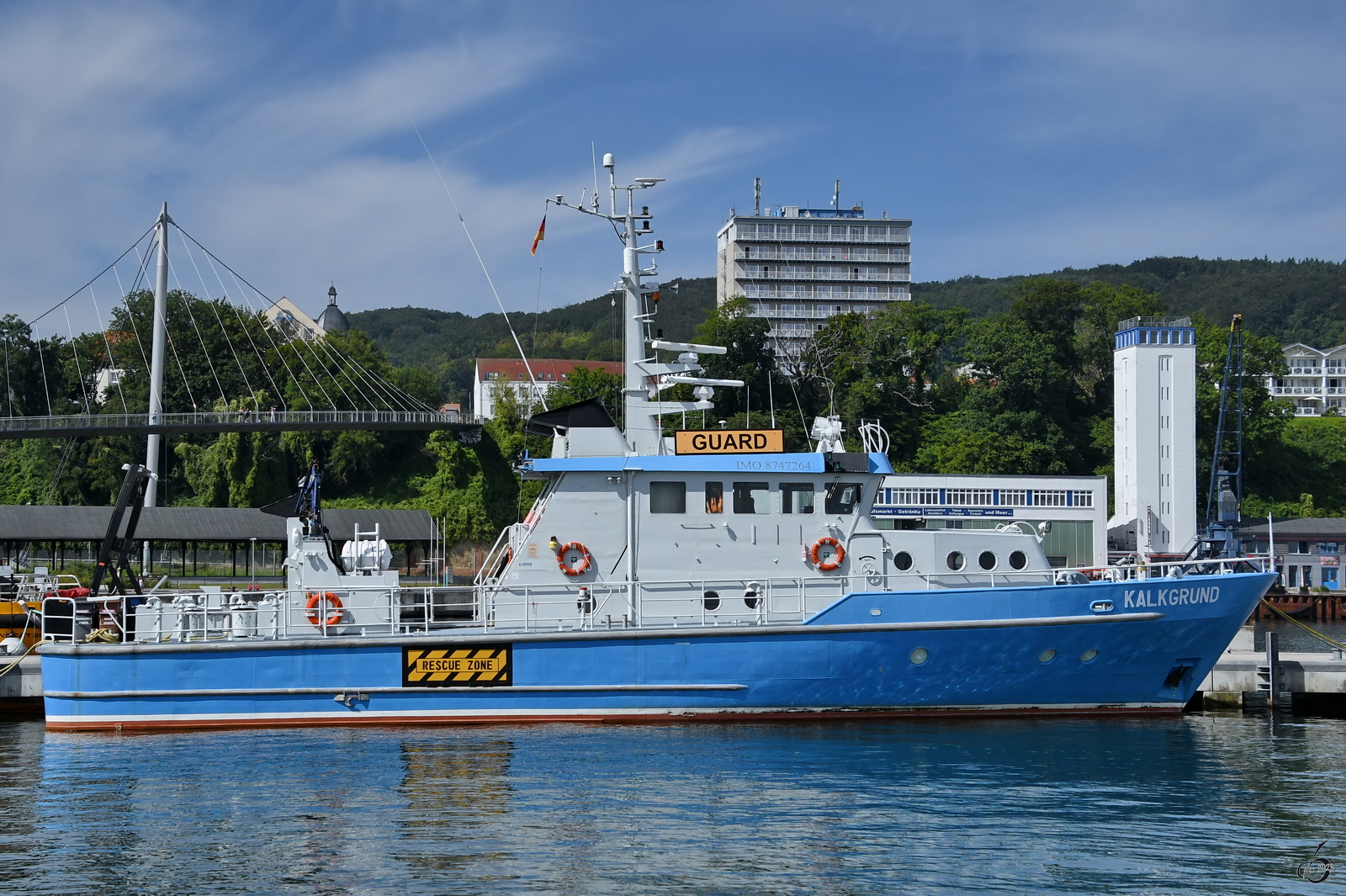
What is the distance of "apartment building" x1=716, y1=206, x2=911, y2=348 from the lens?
334 ft

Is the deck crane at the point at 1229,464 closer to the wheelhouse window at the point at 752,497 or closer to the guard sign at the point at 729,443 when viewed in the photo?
the wheelhouse window at the point at 752,497

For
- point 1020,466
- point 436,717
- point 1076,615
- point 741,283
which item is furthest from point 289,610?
point 741,283

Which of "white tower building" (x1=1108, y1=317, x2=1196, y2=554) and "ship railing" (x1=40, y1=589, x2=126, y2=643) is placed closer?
"ship railing" (x1=40, y1=589, x2=126, y2=643)

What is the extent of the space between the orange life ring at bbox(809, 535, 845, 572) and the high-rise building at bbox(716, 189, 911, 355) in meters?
85.8

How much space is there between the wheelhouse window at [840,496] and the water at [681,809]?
2938 mm

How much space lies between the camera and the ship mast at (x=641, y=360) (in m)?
17.5

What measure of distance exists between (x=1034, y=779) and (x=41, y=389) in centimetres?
5499

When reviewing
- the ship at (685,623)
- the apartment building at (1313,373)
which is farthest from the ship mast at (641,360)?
the apartment building at (1313,373)

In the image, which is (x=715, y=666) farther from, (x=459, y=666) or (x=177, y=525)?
(x=177, y=525)

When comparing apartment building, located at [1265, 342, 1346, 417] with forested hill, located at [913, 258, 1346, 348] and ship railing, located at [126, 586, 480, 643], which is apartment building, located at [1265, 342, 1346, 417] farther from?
ship railing, located at [126, 586, 480, 643]

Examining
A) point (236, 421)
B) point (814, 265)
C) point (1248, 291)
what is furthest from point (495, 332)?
point (236, 421)

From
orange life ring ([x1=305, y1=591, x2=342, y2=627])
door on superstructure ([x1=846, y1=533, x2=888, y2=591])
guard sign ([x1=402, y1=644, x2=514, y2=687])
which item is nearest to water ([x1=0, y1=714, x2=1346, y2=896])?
guard sign ([x1=402, y1=644, x2=514, y2=687])

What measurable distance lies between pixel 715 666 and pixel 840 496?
3.01 metres

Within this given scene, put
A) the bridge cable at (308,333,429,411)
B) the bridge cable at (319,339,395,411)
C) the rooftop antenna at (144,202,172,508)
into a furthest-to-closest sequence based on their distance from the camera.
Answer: the bridge cable at (308,333,429,411) → the bridge cable at (319,339,395,411) → the rooftop antenna at (144,202,172,508)
